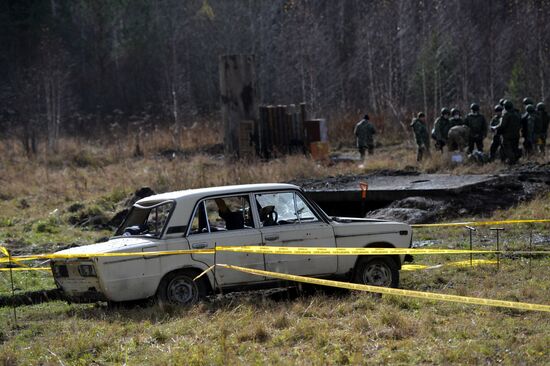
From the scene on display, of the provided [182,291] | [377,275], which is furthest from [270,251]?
[377,275]

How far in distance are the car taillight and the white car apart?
11 mm

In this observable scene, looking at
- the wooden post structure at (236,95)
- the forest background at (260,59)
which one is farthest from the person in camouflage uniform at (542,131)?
the forest background at (260,59)

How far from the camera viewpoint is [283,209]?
1073cm

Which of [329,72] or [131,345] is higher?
[329,72]

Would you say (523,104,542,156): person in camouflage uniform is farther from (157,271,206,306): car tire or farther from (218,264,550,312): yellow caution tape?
(157,271,206,306): car tire

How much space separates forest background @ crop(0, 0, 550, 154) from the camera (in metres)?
42.4

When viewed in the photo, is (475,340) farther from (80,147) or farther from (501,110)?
(80,147)

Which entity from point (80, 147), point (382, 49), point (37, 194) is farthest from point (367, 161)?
point (382, 49)

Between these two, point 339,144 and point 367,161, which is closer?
point 367,161

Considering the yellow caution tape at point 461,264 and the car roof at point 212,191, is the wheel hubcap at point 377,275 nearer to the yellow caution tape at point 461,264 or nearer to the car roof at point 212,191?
the yellow caution tape at point 461,264

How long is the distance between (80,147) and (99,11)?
20279 mm

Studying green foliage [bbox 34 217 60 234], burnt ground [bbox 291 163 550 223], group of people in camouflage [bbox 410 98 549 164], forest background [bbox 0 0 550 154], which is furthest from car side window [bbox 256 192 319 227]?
forest background [bbox 0 0 550 154]

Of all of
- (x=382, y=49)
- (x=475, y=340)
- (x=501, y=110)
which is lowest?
(x=475, y=340)

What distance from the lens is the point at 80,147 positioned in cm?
3675
